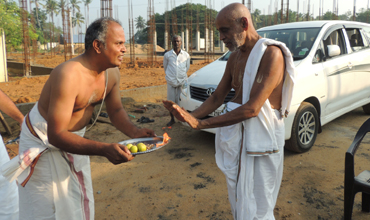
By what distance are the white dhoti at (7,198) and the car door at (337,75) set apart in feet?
15.2

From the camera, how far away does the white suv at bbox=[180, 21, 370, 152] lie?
4461 millimetres

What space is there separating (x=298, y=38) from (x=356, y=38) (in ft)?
6.35

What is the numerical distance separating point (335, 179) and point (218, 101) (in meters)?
2.17

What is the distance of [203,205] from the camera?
3266 mm

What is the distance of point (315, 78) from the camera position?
15.1ft

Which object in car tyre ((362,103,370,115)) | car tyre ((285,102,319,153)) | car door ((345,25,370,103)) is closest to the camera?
car tyre ((285,102,319,153))

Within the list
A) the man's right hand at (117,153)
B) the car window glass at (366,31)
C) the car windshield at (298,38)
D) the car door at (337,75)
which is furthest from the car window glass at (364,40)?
the man's right hand at (117,153)

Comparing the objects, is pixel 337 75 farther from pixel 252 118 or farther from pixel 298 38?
pixel 252 118

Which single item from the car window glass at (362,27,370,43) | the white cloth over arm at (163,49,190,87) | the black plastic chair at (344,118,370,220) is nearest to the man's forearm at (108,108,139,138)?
the black plastic chair at (344,118,370,220)

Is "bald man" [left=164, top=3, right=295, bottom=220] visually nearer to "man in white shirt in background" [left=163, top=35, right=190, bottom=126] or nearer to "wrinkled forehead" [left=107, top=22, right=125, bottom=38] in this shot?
"wrinkled forehead" [left=107, top=22, right=125, bottom=38]

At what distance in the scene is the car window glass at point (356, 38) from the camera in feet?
19.4

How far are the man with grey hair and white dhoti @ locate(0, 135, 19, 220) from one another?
487 mm

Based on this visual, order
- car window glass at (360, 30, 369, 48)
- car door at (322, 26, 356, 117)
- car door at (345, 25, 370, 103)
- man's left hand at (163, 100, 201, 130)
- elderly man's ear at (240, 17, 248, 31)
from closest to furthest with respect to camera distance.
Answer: man's left hand at (163, 100, 201, 130), elderly man's ear at (240, 17, 248, 31), car door at (322, 26, 356, 117), car door at (345, 25, 370, 103), car window glass at (360, 30, 369, 48)

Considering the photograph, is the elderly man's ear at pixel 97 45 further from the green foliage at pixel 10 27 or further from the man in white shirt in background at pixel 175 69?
the green foliage at pixel 10 27
